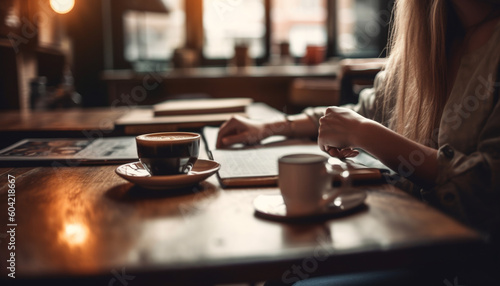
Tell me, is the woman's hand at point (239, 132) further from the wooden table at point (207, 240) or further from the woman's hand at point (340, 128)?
the wooden table at point (207, 240)

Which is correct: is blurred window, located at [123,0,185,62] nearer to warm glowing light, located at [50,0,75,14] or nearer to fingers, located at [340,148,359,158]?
warm glowing light, located at [50,0,75,14]

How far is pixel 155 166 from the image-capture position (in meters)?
0.73

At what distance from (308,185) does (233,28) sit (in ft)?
14.5

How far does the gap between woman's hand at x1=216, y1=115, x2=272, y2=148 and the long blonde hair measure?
1.10ft

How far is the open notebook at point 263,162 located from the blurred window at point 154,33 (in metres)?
3.61

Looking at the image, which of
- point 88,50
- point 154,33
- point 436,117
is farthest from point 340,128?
point 154,33

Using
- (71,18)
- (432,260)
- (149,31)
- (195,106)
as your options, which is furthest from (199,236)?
→ (149,31)

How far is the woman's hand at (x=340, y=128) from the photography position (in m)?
0.84

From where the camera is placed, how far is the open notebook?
76 centimetres

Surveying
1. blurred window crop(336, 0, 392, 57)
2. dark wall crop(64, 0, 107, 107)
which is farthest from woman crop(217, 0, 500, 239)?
blurred window crop(336, 0, 392, 57)

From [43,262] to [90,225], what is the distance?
11cm

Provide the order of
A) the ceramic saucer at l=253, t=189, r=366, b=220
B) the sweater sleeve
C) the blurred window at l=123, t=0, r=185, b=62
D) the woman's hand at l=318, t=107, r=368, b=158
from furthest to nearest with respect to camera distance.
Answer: the blurred window at l=123, t=0, r=185, b=62, the sweater sleeve, the woman's hand at l=318, t=107, r=368, b=158, the ceramic saucer at l=253, t=189, r=366, b=220

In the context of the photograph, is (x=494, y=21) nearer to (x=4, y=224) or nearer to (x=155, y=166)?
(x=155, y=166)

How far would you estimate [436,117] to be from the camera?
0.95m
